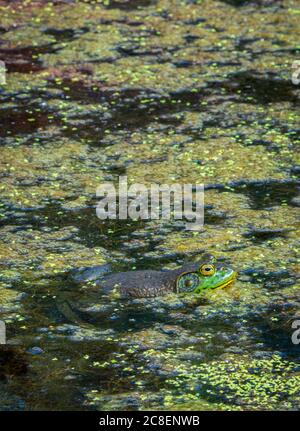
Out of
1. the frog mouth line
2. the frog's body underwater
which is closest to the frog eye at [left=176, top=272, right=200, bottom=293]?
the frog's body underwater

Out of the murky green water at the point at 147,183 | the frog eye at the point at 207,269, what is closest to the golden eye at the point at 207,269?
the frog eye at the point at 207,269

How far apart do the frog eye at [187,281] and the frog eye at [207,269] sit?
4 centimetres

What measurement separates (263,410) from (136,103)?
367 cm

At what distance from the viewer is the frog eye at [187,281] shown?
4.71 meters

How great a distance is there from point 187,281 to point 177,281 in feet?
0.16

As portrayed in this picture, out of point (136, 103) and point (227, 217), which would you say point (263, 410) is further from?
point (136, 103)

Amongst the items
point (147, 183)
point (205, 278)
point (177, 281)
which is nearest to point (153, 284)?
point (177, 281)

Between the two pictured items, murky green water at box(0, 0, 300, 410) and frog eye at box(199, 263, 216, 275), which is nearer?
murky green water at box(0, 0, 300, 410)

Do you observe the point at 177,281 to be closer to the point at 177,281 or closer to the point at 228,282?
the point at 177,281

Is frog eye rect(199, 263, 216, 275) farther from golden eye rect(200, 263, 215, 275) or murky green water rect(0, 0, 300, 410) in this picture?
murky green water rect(0, 0, 300, 410)

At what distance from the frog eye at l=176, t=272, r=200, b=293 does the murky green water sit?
7 cm

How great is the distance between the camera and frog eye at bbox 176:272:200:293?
4.71 m

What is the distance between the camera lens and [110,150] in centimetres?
634

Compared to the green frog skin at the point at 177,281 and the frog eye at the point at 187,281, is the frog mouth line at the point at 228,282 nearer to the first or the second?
the green frog skin at the point at 177,281
